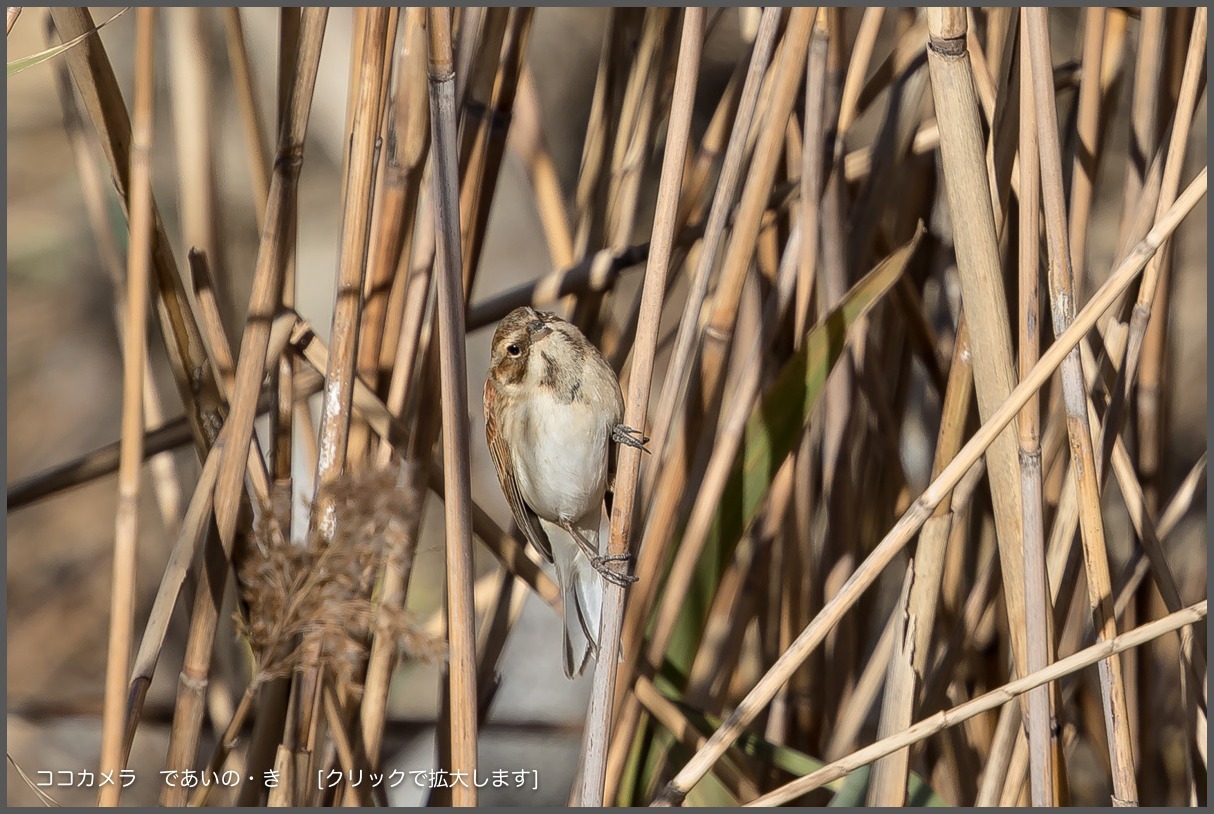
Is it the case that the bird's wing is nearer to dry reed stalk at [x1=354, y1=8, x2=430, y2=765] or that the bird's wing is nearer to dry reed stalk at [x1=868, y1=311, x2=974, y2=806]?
dry reed stalk at [x1=354, y1=8, x2=430, y2=765]

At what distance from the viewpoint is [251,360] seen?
1148 mm

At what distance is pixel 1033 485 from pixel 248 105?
48.0 inches

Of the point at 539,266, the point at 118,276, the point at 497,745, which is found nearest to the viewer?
the point at 118,276

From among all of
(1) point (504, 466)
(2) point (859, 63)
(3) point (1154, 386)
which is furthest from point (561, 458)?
(3) point (1154, 386)

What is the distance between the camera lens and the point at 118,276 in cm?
155

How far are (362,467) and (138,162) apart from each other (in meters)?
0.51

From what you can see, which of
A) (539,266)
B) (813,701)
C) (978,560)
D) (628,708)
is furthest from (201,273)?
(539,266)

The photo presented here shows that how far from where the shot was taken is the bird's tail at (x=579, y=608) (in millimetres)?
1556

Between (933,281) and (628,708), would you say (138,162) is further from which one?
(933,281)

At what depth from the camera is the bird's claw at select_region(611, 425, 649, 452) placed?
109 centimetres

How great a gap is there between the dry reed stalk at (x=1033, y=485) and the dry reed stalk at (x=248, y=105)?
103 cm

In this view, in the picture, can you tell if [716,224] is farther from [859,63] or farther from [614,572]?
[859,63]

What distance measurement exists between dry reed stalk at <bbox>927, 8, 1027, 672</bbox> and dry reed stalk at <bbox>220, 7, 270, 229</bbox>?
941 millimetres

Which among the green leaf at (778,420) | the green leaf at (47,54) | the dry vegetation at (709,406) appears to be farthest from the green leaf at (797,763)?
the green leaf at (47,54)
